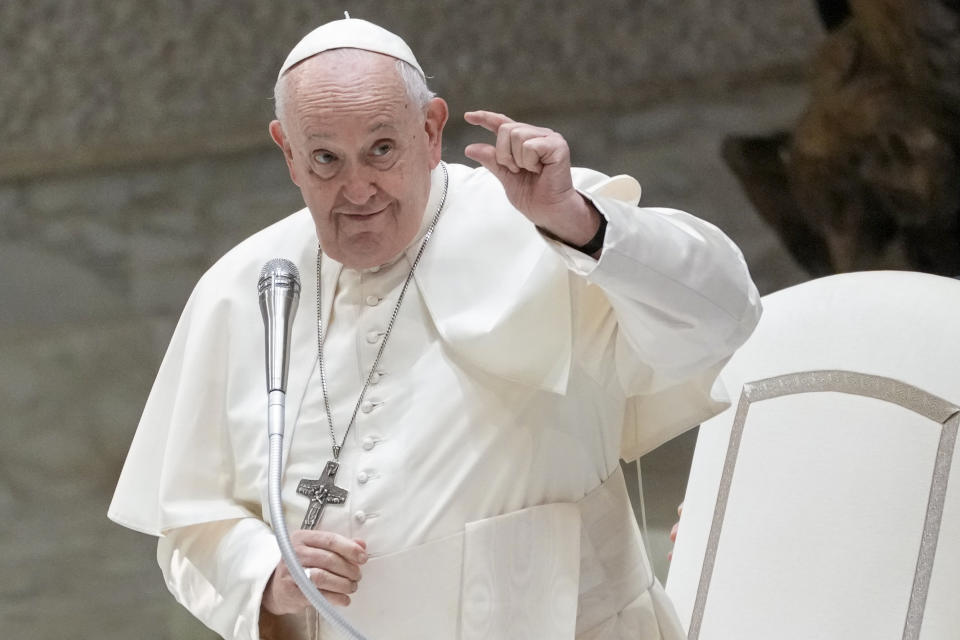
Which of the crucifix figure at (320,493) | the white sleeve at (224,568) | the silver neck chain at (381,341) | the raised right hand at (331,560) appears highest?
the silver neck chain at (381,341)

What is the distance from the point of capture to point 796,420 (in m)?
2.89

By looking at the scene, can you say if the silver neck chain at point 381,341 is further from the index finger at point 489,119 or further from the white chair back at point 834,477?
the white chair back at point 834,477

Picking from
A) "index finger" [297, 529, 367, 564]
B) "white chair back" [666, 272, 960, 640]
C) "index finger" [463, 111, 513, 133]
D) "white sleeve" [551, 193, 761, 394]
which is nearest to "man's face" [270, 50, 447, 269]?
"index finger" [463, 111, 513, 133]

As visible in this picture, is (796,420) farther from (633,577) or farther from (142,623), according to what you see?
(142,623)

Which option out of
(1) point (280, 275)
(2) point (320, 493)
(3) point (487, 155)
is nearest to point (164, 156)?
(2) point (320, 493)

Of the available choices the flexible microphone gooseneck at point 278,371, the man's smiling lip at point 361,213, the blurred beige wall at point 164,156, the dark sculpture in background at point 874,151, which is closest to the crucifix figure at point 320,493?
the flexible microphone gooseneck at point 278,371

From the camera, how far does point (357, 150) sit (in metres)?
2.17

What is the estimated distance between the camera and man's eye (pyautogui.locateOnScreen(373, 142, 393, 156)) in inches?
86.5

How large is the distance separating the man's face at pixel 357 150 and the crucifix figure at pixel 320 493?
0.36m

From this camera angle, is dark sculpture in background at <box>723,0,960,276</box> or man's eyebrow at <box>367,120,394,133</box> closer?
man's eyebrow at <box>367,120,394,133</box>

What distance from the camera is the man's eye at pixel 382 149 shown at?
2.20 meters

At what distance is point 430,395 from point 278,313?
0.41m

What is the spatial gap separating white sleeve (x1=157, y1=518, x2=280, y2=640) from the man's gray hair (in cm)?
72

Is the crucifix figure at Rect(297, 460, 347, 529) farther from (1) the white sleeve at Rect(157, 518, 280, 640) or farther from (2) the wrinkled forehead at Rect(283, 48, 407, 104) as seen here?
(2) the wrinkled forehead at Rect(283, 48, 407, 104)
